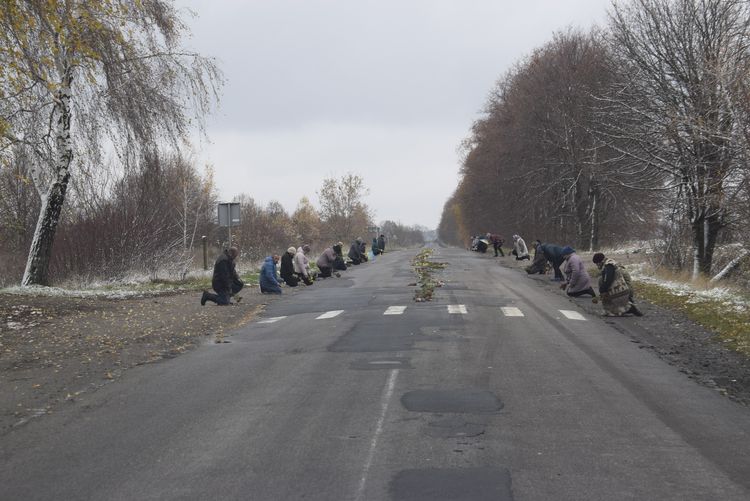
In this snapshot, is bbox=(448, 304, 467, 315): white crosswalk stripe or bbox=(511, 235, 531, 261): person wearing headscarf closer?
bbox=(448, 304, 467, 315): white crosswalk stripe

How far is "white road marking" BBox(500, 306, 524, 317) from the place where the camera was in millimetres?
14998

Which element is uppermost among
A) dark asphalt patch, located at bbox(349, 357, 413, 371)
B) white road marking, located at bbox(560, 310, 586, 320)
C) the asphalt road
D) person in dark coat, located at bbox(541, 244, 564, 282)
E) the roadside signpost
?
the roadside signpost

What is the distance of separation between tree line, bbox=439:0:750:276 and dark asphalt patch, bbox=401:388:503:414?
11477mm

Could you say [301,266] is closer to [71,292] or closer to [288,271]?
[288,271]

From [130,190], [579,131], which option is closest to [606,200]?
[579,131]

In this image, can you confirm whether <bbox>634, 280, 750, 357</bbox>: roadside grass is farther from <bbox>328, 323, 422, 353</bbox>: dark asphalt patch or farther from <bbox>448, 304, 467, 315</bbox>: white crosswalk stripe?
<bbox>328, 323, 422, 353</bbox>: dark asphalt patch

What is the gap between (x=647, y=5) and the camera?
23.0 m

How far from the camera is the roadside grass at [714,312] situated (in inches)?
470

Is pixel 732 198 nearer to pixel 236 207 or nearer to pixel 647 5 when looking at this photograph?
pixel 647 5

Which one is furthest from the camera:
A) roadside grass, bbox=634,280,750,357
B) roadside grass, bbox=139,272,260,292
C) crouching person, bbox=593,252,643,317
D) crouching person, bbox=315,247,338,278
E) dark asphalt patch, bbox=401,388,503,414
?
crouching person, bbox=315,247,338,278

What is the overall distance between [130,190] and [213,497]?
20.3 metres

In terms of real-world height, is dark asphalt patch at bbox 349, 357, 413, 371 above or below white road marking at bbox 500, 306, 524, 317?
below

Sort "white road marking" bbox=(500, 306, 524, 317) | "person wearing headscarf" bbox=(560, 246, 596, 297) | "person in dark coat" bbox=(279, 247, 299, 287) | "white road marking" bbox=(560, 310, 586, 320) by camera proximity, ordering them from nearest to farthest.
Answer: "white road marking" bbox=(560, 310, 586, 320) < "white road marking" bbox=(500, 306, 524, 317) < "person wearing headscarf" bbox=(560, 246, 596, 297) < "person in dark coat" bbox=(279, 247, 299, 287)

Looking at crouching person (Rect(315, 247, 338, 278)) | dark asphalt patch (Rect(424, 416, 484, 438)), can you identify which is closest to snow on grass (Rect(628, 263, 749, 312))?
dark asphalt patch (Rect(424, 416, 484, 438))
